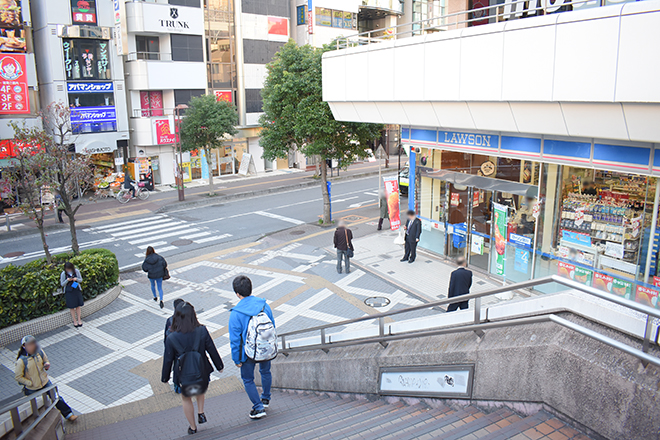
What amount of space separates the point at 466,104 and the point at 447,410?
8.18m

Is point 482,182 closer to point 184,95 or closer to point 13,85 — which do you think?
point 13,85

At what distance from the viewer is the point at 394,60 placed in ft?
42.8

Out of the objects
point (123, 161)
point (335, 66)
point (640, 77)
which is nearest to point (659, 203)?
point (640, 77)

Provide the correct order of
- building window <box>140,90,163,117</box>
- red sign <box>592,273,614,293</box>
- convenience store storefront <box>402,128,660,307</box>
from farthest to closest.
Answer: building window <box>140,90,163,117</box> → red sign <box>592,273,614,293</box> → convenience store storefront <box>402,128,660,307</box>

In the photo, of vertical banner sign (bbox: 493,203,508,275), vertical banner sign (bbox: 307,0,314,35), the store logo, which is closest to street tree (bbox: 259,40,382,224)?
vertical banner sign (bbox: 493,203,508,275)

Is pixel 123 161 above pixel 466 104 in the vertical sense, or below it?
below

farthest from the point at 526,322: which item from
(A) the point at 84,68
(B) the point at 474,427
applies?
(A) the point at 84,68

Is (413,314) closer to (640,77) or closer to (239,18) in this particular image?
(640,77)

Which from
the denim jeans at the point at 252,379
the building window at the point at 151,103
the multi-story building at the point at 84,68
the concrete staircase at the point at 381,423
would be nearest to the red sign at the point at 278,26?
the building window at the point at 151,103

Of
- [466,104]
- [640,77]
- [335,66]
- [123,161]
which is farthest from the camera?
[123,161]

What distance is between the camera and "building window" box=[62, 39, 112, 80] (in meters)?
26.3

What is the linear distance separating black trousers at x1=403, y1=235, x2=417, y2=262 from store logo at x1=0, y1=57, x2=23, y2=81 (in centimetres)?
2113

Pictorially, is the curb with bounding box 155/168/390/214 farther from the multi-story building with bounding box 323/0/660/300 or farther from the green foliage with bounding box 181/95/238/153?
the multi-story building with bounding box 323/0/660/300

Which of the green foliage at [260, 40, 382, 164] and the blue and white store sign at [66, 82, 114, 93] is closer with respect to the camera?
the green foliage at [260, 40, 382, 164]
